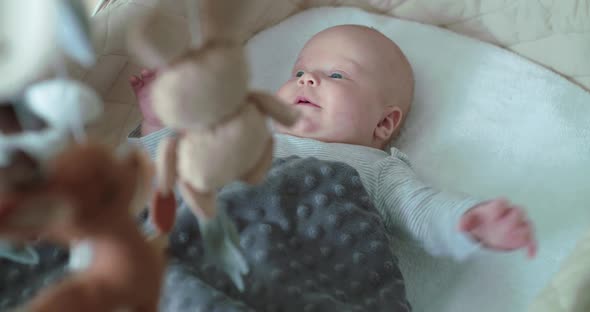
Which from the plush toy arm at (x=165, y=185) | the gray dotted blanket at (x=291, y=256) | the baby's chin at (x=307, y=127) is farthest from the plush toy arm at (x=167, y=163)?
the baby's chin at (x=307, y=127)

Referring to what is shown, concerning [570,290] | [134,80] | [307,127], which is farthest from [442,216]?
[134,80]

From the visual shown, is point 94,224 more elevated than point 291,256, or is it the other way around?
point 94,224

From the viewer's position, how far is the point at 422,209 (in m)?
0.71

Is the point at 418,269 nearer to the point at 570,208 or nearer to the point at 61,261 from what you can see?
the point at 570,208

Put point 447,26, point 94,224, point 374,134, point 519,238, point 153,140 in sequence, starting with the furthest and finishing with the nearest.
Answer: point 447,26, point 374,134, point 153,140, point 519,238, point 94,224

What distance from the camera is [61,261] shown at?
0.62m

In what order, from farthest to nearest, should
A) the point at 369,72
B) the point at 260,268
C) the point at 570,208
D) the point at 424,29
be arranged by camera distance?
1. the point at 424,29
2. the point at 369,72
3. the point at 570,208
4. the point at 260,268

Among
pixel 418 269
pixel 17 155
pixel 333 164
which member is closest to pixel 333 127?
pixel 333 164

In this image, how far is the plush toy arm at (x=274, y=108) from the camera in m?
0.38

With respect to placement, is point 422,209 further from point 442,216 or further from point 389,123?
point 389,123

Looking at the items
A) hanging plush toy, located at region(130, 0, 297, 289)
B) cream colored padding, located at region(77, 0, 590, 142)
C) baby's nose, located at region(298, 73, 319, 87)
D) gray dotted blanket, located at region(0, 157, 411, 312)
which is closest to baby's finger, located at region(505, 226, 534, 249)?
gray dotted blanket, located at region(0, 157, 411, 312)

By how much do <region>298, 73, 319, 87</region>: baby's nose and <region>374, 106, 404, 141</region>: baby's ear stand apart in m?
0.13

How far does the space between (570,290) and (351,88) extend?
1.37 feet

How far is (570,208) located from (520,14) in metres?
0.38
